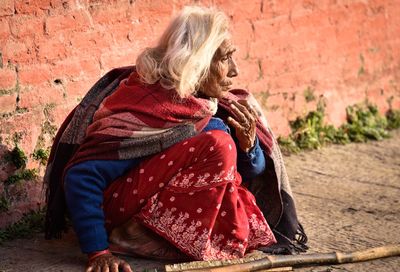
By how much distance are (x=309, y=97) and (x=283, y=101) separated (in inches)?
→ 11.9

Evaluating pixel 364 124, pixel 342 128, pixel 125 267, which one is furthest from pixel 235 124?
pixel 364 124

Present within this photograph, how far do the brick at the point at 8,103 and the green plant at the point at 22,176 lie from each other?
0.34 m

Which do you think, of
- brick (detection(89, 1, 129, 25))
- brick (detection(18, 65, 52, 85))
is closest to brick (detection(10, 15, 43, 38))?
brick (detection(18, 65, 52, 85))

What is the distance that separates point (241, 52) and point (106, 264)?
2673mm

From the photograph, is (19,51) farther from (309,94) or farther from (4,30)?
(309,94)

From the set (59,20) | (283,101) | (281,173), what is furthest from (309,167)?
(59,20)

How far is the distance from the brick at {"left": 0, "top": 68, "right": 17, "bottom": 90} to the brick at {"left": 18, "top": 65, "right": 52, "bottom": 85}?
0.13ft

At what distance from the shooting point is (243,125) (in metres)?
4.05

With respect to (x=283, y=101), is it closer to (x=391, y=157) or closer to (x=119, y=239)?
(x=391, y=157)

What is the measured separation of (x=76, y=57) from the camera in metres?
4.80

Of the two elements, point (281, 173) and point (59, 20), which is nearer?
point (281, 173)

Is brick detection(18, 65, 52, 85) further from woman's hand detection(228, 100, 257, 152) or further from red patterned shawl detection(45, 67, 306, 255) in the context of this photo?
woman's hand detection(228, 100, 257, 152)

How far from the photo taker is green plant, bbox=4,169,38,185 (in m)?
4.44

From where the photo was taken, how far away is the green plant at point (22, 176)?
4438 mm
